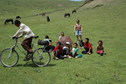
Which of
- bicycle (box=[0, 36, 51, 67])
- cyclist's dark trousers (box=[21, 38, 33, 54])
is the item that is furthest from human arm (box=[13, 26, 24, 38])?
cyclist's dark trousers (box=[21, 38, 33, 54])

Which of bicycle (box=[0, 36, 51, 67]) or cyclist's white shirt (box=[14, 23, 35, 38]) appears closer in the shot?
cyclist's white shirt (box=[14, 23, 35, 38])

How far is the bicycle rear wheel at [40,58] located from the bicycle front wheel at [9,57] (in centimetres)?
98

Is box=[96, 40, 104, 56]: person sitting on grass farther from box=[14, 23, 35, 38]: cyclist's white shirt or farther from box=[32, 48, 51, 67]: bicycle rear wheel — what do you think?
box=[14, 23, 35, 38]: cyclist's white shirt

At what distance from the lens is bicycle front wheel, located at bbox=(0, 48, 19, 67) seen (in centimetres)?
1075

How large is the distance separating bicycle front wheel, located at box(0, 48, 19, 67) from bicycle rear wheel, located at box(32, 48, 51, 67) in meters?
0.98

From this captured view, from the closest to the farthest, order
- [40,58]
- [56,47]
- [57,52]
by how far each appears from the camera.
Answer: [40,58] → [57,52] → [56,47]

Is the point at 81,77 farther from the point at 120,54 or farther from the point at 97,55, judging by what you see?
the point at 120,54

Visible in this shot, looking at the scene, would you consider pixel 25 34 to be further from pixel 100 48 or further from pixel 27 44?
pixel 100 48

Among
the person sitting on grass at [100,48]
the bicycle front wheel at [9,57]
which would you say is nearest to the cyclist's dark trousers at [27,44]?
the bicycle front wheel at [9,57]

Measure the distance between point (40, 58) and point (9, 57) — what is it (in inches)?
65.3

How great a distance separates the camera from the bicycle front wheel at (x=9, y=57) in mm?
10753

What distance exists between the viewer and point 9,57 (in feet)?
35.5

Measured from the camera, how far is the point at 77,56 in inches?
535

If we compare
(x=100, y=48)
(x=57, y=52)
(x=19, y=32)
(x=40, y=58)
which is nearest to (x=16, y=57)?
(x=40, y=58)
